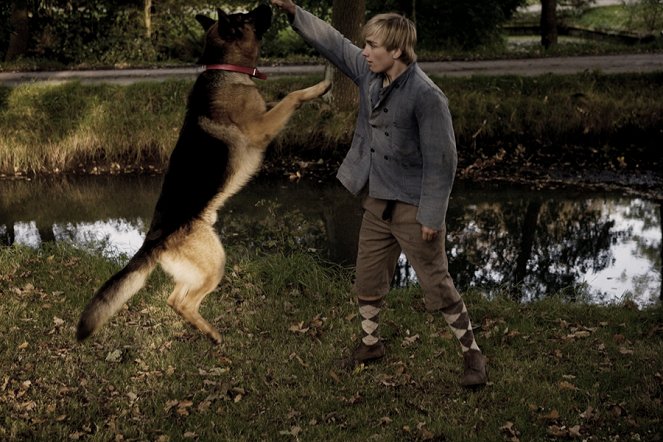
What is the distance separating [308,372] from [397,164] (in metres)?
1.65

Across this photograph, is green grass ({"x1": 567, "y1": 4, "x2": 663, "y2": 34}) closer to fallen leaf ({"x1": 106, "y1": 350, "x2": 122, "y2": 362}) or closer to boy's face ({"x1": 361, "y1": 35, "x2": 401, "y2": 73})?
boy's face ({"x1": 361, "y1": 35, "x2": 401, "y2": 73})

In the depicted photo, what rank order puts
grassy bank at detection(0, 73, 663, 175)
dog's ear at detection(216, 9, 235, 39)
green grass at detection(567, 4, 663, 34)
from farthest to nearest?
green grass at detection(567, 4, 663, 34), grassy bank at detection(0, 73, 663, 175), dog's ear at detection(216, 9, 235, 39)

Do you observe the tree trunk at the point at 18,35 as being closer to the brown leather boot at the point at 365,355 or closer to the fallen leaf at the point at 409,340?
the fallen leaf at the point at 409,340

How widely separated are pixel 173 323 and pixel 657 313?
4.01 metres

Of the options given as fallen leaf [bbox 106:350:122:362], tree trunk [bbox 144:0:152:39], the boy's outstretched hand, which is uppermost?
the boy's outstretched hand

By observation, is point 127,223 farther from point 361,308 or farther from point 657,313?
point 657,313

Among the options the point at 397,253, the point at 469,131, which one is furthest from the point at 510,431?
the point at 469,131

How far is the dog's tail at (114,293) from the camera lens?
458 cm

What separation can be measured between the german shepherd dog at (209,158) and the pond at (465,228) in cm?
328

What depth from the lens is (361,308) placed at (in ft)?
16.9

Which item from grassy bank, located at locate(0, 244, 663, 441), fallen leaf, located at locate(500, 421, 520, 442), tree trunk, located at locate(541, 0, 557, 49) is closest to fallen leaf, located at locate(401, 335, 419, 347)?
grassy bank, located at locate(0, 244, 663, 441)

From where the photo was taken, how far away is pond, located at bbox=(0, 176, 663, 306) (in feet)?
26.8

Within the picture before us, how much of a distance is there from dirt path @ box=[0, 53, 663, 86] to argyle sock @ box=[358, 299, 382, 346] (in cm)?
Answer: 994

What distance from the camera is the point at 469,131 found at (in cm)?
1239
